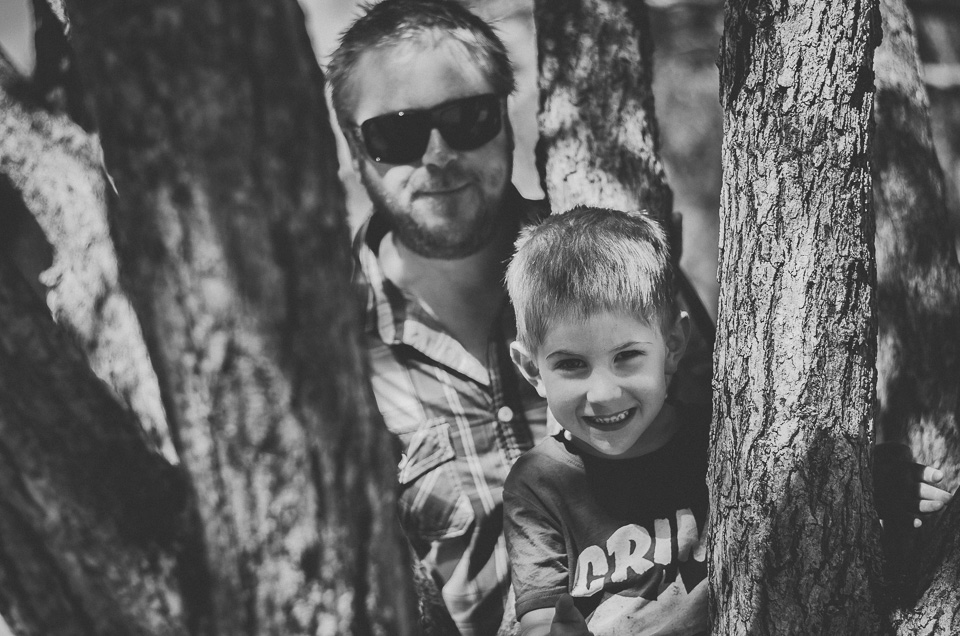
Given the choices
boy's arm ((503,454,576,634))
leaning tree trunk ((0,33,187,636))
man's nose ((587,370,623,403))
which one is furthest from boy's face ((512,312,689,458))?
leaning tree trunk ((0,33,187,636))

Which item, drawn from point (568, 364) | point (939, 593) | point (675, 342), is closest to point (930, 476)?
point (939, 593)

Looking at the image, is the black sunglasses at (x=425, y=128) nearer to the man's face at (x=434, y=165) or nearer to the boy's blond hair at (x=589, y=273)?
the man's face at (x=434, y=165)

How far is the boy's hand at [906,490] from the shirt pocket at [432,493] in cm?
100

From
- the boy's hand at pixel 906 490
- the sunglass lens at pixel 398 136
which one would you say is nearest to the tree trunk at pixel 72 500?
the boy's hand at pixel 906 490

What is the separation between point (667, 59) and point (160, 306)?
4382mm

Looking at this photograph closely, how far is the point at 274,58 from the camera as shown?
1071 millimetres

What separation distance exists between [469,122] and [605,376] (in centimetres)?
104

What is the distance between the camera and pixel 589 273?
5.55 ft

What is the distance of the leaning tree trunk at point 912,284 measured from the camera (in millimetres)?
2184

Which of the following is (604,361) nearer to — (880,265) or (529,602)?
(529,602)

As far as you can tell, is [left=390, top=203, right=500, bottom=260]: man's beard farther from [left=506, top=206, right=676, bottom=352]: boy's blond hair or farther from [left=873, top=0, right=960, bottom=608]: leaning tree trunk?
[left=873, top=0, right=960, bottom=608]: leaning tree trunk

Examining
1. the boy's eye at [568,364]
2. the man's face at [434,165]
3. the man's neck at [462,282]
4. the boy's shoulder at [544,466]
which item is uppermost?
the man's face at [434,165]

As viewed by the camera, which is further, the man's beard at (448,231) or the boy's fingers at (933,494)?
the man's beard at (448,231)

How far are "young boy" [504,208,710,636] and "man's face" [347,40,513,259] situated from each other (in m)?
0.67
